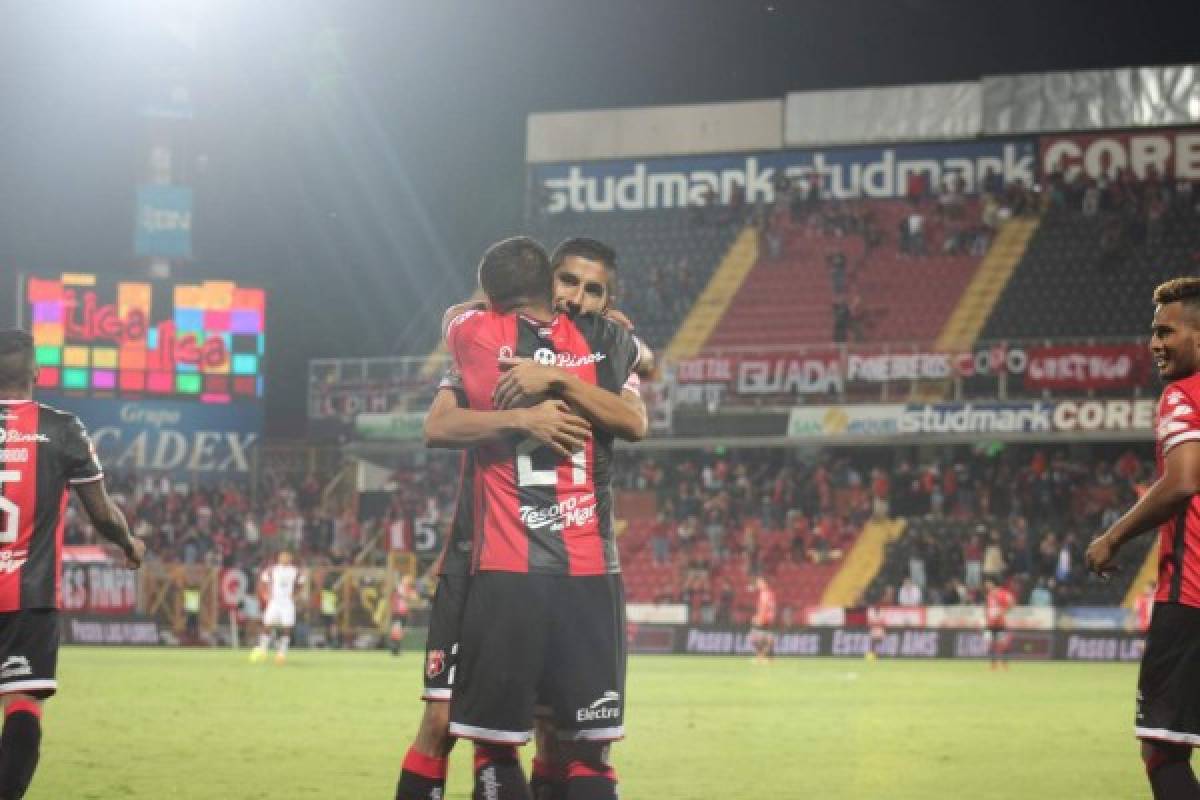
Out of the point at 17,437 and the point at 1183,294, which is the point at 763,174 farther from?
the point at 1183,294

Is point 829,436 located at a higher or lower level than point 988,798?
higher

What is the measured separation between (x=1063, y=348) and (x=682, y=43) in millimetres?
17779

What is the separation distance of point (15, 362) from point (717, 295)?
4577cm

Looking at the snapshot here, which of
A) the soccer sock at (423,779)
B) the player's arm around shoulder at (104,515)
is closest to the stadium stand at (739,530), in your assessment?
the player's arm around shoulder at (104,515)

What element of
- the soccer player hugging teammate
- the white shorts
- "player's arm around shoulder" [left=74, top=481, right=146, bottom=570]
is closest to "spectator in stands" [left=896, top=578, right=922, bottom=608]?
the white shorts

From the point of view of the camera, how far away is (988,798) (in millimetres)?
12695

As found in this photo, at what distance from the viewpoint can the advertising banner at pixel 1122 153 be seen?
53.1 metres

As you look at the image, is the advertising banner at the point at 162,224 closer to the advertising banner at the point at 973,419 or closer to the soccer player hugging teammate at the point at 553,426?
the advertising banner at the point at 973,419

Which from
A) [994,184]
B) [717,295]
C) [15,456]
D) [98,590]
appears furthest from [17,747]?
[994,184]

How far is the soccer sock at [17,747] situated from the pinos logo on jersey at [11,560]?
627mm

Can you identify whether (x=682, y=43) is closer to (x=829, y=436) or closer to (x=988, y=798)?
(x=829, y=436)

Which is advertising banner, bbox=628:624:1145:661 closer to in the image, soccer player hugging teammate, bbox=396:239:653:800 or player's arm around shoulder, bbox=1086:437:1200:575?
player's arm around shoulder, bbox=1086:437:1200:575

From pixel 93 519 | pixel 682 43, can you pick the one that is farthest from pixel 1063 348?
pixel 93 519

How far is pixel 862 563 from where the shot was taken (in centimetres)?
4516
